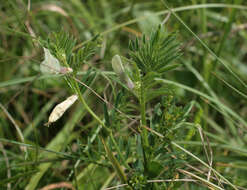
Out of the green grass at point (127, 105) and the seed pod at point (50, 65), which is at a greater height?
the seed pod at point (50, 65)

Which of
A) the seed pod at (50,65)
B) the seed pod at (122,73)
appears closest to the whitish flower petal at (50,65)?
the seed pod at (50,65)

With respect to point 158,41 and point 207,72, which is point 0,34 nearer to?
point 207,72

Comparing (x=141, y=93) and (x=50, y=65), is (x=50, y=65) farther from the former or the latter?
(x=141, y=93)

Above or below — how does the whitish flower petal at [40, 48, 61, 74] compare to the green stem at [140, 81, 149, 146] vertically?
above

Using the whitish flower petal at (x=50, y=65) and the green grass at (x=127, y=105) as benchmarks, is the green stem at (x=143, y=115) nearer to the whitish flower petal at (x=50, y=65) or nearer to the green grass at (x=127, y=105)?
the green grass at (x=127, y=105)

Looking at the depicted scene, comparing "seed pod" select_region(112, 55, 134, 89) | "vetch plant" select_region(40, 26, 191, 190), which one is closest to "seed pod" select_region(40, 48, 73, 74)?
"vetch plant" select_region(40, 26, 191, 190)

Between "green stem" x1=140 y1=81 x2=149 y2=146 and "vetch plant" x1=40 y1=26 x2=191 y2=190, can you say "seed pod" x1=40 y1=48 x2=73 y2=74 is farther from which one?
"green stem" x1=140 y1=81 x2=149 y2=146

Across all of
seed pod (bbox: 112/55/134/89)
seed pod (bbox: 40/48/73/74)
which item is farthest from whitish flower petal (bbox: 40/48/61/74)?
seed pod (bbox: 112/55/134/89)

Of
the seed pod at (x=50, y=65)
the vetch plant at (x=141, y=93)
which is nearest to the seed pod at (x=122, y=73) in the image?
the vetch plant at (x=141, y=93)

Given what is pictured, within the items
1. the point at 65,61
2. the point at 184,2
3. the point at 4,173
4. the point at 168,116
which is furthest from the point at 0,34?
the point at 168,116
